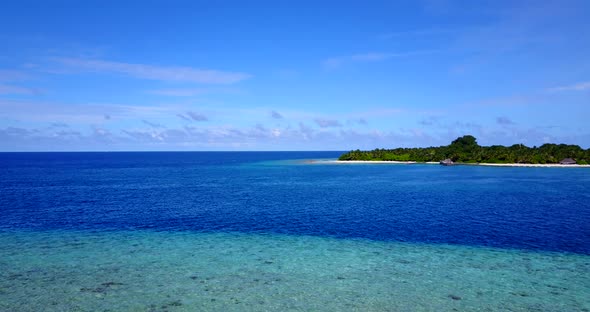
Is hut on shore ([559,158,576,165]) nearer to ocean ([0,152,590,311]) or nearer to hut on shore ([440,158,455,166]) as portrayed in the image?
hut on shore ([440,158,455,166])

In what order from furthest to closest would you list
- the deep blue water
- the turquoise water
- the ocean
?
the deep blue water, the ocean, the turquoise water

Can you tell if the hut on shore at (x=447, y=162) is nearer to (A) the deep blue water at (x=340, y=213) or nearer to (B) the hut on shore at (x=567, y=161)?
(B) the hut on shore at (x=567, y=161)

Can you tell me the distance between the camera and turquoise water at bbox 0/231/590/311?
24.2 meters

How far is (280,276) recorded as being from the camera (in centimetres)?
2916

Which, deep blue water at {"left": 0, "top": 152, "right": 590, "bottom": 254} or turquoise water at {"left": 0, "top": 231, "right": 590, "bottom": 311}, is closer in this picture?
turquoise water at {"left": 0, "top": 231, "right": 590, "bottom": 311}

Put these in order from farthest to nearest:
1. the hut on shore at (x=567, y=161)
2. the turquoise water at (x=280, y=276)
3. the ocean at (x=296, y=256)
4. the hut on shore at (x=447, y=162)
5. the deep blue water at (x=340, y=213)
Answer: the hut on shore at (x=447, y=162) → the hut on shore at (x=567, y=161) → the deep blue water at (x=340, y=213) → the ocean at (x=296, y=256) → the turquoise water at (x=280, y=276)

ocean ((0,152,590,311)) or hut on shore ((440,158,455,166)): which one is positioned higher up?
hut on shore ((440,158,455,166))

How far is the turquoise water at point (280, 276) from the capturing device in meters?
24.2

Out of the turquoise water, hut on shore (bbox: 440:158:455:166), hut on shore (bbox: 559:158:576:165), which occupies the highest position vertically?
hut on shore (bbox: 559:158:576:165)

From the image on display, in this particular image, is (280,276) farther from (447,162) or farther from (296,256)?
(447,162)

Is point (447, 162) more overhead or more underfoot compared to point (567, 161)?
more underfoot

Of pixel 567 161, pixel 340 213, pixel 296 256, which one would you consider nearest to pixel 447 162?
pixel 567 161

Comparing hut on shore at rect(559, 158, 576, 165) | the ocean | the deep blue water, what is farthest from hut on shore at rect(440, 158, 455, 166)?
the ocean

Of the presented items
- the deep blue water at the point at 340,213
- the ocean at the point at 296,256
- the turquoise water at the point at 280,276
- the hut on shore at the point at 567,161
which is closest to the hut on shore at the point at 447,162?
the hut on shore at the point at 567,161
